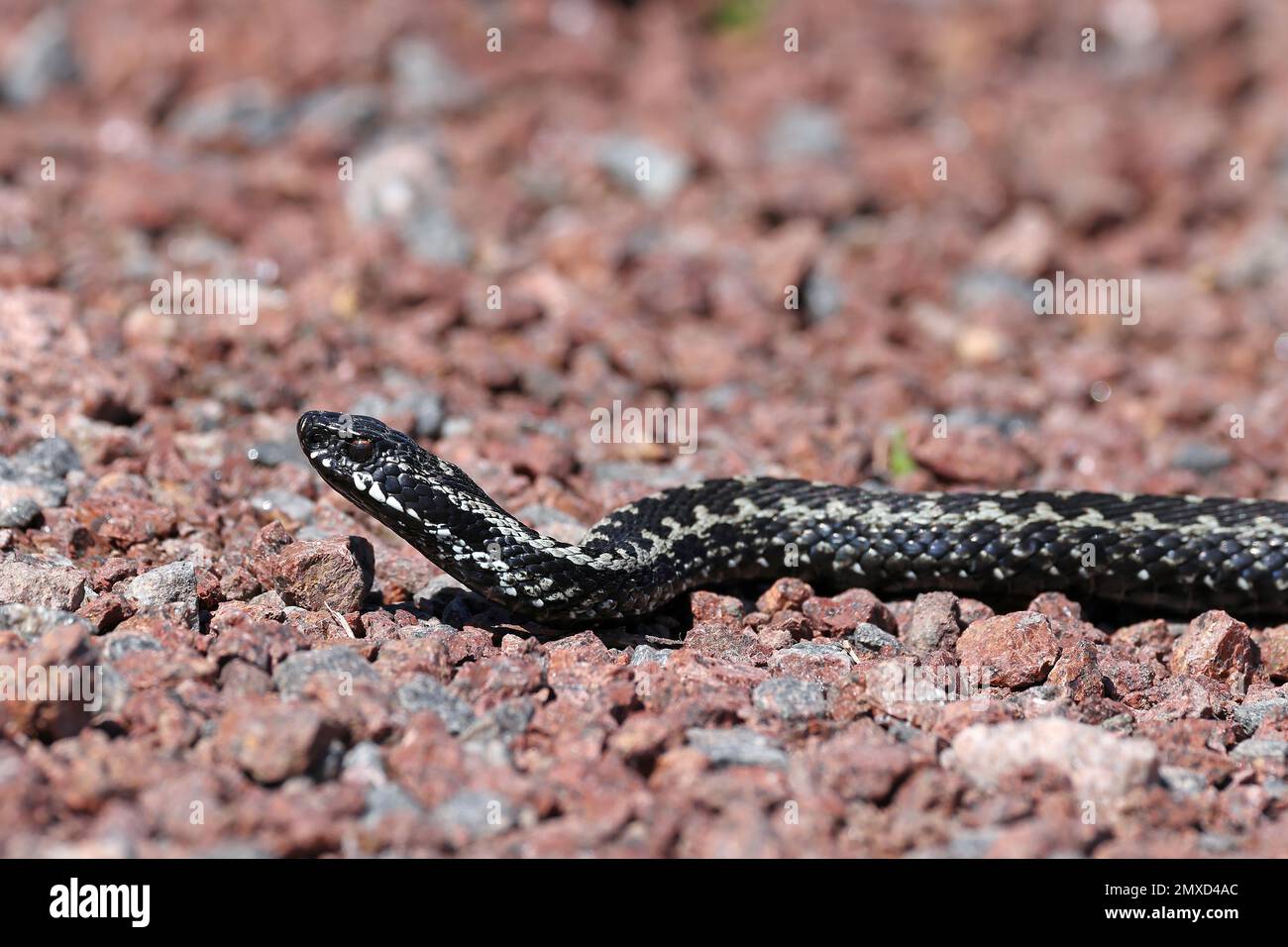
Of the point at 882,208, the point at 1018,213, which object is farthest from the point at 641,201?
the point at 1018,213

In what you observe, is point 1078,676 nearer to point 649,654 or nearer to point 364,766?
point 649,654

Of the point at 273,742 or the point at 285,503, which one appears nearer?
the point at 273,742

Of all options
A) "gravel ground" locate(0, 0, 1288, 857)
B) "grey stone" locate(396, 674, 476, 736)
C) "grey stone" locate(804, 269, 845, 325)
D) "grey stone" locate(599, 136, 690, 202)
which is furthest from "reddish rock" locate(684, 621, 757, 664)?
"grey stone" locate(599, 136, 690, 202)

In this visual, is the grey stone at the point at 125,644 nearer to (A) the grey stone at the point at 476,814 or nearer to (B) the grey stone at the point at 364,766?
(B) the grey stone at the point at 364,766

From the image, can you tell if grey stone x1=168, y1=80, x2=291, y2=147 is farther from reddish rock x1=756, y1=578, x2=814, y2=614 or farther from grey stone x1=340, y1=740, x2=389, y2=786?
grey stone x1=340, y1=740, x2=389, y2=786

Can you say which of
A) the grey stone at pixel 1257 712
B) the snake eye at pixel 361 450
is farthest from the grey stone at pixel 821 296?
the grey stone at pixel 1257 712

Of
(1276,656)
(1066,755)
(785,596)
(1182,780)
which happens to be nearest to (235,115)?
(785,596)
